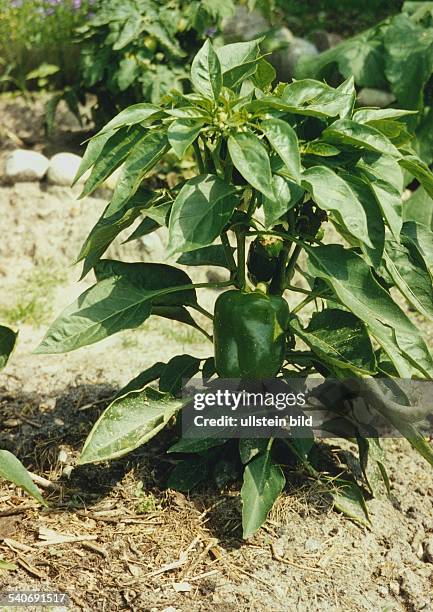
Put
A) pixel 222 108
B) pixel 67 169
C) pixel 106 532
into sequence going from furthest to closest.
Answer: pixel 67 169 < pixel 106 532 < pixel 222 108

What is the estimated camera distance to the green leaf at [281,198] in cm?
187

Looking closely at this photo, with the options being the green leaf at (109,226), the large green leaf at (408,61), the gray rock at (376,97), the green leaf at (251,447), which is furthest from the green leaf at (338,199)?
the gray rock at (376,97)

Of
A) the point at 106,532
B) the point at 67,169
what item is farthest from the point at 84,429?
the point at 67,169

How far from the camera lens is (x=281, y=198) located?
6.23 feet

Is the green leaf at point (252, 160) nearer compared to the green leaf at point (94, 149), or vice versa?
the green leaf at point (252, 160)

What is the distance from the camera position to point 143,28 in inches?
171

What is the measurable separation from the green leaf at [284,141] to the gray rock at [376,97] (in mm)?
3197

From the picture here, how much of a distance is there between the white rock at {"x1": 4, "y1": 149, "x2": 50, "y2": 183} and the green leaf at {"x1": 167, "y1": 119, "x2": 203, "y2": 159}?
2776 millimetres

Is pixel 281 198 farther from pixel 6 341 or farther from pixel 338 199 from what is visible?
pixel 6 341

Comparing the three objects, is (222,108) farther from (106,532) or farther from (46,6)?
Result: (46,6)

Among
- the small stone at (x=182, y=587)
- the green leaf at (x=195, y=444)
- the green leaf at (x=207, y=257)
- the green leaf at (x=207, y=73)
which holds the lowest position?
the small stone at (x=182, y=587)

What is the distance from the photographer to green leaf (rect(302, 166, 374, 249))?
73.8 inches

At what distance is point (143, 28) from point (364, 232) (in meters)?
2.86

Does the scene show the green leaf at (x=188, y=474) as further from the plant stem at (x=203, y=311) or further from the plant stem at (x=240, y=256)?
the plant stem at (x=240, y=256)
